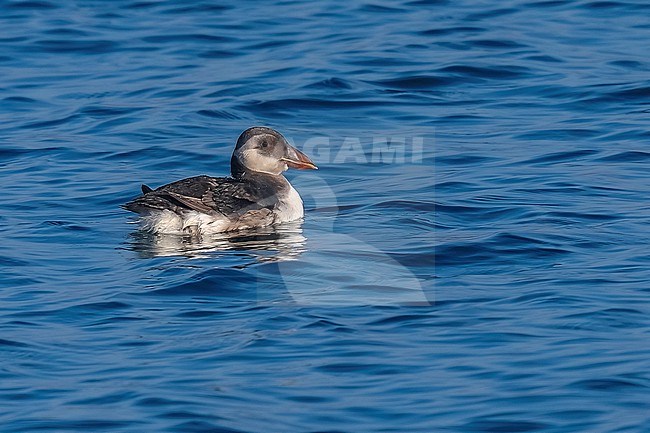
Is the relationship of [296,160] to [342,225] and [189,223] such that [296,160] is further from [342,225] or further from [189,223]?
[189,223]

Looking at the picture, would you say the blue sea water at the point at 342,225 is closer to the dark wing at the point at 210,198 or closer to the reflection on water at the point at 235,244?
the reflection on water at the point at 235,244

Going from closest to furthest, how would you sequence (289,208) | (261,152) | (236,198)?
1. (236,198)
2. (289,208)
3. (261,152)

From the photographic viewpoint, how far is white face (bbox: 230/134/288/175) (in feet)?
36.7

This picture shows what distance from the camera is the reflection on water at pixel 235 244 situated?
9703 mm

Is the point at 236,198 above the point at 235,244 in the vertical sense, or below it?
above

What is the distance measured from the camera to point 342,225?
10.5m

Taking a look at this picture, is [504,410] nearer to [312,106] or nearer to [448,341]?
[448,341]

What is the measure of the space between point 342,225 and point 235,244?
34.1 inches

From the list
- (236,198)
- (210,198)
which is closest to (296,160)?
(236,198)

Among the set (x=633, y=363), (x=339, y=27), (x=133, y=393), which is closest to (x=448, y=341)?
(x=633, y=363)

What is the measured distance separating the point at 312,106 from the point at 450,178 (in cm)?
314

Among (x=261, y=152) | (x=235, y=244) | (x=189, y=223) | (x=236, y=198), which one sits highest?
(x=261, y=152)

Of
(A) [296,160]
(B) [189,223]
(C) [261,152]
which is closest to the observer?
(B) [189,223]

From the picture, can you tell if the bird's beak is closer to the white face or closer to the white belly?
the white face
